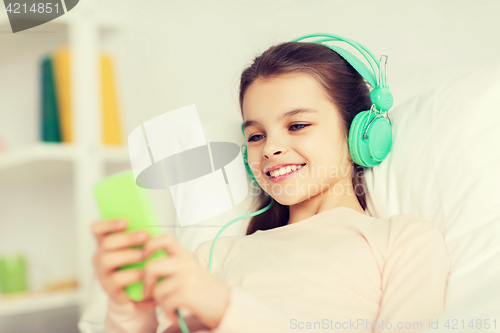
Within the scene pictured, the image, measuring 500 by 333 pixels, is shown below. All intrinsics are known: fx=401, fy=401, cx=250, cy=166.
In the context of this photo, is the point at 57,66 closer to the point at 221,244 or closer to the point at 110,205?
the point at 221,244

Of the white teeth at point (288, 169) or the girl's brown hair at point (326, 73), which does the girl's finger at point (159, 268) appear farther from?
the girl's brown hair at point (326, 73)

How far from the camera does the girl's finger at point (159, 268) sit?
427 mm

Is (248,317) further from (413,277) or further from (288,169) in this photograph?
(288,169)

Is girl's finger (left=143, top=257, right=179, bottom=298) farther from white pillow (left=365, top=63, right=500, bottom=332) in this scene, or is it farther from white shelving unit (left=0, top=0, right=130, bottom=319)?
white shelving unit (left=0, top=0, right=130, bottom=319)

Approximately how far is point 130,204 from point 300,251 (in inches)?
13.9

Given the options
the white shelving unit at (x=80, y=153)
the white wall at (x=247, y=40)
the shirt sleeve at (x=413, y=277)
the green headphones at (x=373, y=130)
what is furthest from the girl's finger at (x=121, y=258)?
the white shelving unit at (x=80, y=153)

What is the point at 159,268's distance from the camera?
0.43 m

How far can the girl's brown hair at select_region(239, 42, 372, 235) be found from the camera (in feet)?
2.90

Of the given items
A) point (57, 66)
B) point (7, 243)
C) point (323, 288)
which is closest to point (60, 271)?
point (7, 243)

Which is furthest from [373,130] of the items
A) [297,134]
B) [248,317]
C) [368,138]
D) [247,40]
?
[247,40]

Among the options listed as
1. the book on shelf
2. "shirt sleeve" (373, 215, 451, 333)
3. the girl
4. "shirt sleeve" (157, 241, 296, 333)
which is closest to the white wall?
the book on shelf

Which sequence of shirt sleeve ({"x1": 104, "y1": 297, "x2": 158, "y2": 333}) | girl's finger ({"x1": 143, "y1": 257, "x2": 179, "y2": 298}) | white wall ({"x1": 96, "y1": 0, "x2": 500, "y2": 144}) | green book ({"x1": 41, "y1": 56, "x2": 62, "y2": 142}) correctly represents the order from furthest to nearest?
green book ({"x1": 41, "y1": 56, "x2": 62, "y2": 142}), white wall ({"x1": 96, "y1": 0, "x2": 500, "y2": 144}), shirt sleeve ({"x1": 104, "y1": 297, "x2": 158, "y2": 333}), girl's finger ({"x1": 143, "y1": 257, "x2": 179, "y2": 298})

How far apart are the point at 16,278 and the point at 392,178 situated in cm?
109

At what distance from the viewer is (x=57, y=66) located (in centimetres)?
127
